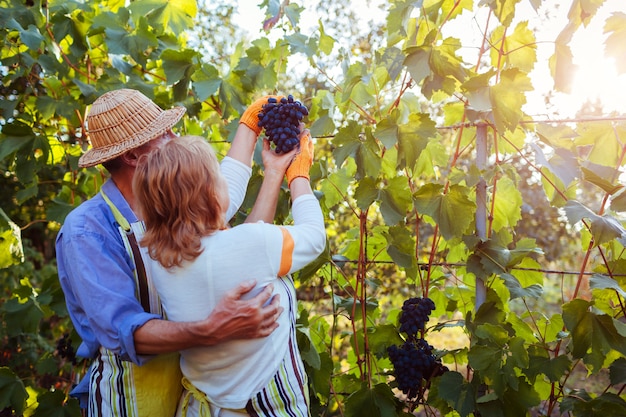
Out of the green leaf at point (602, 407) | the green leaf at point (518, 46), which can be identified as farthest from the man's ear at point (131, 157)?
the green leaf at point (602, 407)

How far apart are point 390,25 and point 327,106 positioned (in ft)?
1.23

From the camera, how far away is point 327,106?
2.15m

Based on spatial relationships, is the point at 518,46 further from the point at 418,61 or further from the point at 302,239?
the point at 302,239

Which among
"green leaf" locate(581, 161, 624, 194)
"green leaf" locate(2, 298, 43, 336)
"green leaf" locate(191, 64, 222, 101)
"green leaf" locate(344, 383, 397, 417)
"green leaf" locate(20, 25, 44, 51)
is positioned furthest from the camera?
"green leaf" locate(2, 298, 43, 336)

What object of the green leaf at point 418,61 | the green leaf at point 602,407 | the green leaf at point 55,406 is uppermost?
the green leaf at point 418,61

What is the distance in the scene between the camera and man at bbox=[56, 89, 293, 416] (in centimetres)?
136

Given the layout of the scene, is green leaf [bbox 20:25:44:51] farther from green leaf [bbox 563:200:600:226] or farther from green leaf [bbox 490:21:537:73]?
green leaf [bbox 563:200:600:226]

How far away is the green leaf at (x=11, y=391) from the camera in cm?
273

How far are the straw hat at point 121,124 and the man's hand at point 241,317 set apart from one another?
Answer: 53 centimetres

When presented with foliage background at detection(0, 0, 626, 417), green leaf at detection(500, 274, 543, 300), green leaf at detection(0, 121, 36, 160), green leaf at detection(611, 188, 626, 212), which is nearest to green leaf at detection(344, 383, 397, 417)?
foliage background at detection(0, 0, 626, 417)

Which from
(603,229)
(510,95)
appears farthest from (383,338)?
(510,95)

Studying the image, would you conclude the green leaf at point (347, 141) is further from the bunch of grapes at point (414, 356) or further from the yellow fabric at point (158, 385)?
the yellow fabric at point (158, 385)

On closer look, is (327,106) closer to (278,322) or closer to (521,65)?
(521,65)

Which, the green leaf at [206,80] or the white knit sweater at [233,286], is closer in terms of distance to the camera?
the white knit sweater at [233,286]
